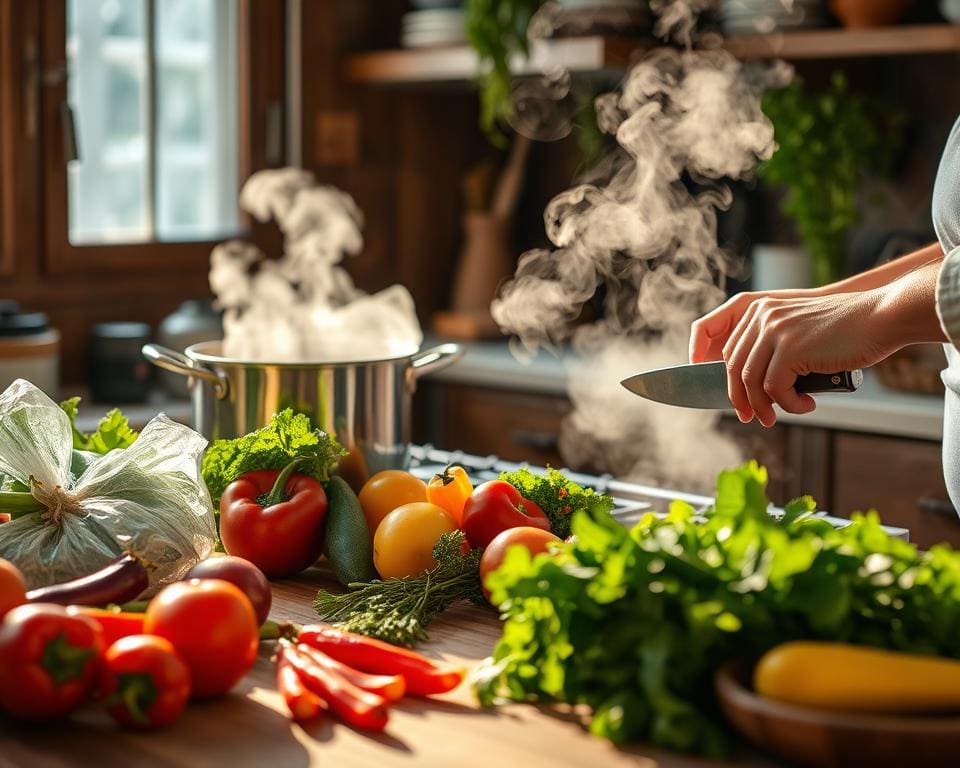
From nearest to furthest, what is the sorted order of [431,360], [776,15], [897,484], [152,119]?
[431,360], [897,484], [776,15], [152,119]

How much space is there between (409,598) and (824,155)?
6.31 ft

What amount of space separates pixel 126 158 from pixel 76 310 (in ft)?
1.26

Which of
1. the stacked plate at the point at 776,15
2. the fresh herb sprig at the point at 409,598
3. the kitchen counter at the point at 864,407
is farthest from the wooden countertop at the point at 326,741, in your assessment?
the stacked plate at the point at 776,15

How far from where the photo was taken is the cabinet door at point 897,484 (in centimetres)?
241

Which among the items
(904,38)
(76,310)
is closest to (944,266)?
(904,38)

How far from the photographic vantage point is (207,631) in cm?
99

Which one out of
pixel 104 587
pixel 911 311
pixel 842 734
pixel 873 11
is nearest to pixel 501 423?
pixel 873 11

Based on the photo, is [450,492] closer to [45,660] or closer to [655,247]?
[45,660]

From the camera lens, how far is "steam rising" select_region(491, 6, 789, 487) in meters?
2.87

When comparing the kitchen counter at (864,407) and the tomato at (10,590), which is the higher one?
the tomato at (10,590)

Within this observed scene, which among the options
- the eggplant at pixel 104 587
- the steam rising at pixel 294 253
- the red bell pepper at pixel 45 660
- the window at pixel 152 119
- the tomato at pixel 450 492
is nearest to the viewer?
the red bell pepper at pixel 45 660

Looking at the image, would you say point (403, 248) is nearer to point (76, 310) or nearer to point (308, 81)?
point (308, 81)

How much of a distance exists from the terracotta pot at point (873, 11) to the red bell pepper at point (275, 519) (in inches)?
72.6

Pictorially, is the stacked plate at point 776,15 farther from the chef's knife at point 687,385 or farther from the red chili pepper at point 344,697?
the red chili pepper at point 344,697
